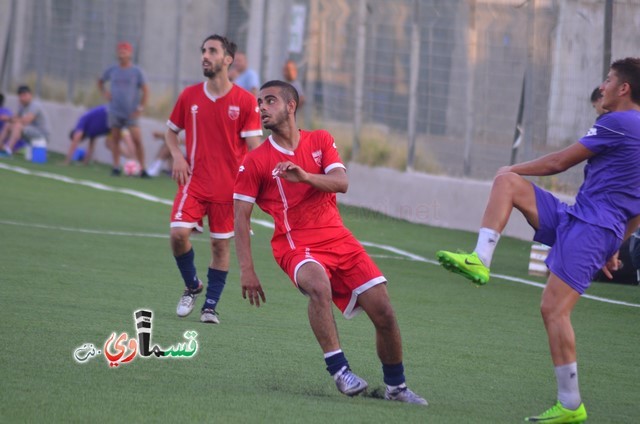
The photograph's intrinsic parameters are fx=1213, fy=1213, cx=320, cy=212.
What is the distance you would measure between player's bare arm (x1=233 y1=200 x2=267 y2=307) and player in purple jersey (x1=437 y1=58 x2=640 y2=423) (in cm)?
121

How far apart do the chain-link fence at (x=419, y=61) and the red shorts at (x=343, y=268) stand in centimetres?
→ 861

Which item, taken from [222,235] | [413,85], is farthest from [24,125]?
[222,235]

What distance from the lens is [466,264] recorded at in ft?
21.3

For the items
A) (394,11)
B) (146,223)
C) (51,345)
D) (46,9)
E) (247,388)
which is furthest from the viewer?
(46,9)

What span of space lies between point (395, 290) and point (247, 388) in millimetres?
4995

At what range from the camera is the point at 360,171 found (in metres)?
20.4

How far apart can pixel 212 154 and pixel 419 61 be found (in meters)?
9.59

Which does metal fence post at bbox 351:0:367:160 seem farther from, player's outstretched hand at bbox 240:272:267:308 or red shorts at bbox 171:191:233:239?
player's outstretched hand at bbox 240:272:267:308

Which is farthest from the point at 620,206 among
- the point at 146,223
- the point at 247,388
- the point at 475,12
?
the point at 475,12

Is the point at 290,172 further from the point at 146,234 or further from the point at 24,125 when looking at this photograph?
the point at 24,125

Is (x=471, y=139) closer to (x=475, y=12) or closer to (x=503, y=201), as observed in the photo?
(x=475, y=12)

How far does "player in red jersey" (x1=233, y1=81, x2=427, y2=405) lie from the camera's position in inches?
277

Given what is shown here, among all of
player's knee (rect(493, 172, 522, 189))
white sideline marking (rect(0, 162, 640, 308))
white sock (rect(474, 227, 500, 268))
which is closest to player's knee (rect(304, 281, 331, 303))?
white sock (rect(474, 227, 500, 268))

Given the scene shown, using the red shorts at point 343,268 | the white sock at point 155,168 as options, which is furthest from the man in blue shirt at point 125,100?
the red shorts at point 343,268
